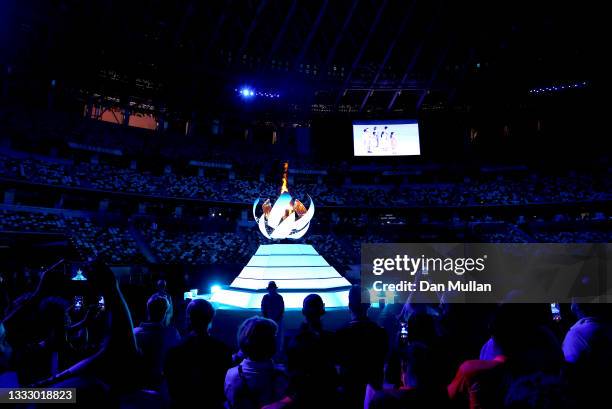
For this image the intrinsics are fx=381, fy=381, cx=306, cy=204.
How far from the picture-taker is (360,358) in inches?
162

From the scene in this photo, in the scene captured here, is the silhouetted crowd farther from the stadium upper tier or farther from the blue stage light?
the blue stage light

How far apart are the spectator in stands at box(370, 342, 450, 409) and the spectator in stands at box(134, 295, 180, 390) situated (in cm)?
258

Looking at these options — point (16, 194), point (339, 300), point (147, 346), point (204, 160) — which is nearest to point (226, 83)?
point (204, 160)

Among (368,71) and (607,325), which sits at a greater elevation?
(368,71)

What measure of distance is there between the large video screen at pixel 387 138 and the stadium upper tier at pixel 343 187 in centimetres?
546

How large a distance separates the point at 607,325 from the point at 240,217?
34.4 metres

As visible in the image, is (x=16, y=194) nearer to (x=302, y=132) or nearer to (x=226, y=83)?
(x=226, y=83)

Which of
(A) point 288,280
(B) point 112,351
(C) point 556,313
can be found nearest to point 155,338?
(B) point 112,351

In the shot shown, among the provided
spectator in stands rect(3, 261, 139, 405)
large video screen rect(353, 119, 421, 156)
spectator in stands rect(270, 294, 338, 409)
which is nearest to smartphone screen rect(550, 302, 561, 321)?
spectator in stands rect(270, 294, 338, 409)

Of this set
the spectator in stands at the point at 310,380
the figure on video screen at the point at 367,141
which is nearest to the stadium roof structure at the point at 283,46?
the figure on video screen at the point at 367,141

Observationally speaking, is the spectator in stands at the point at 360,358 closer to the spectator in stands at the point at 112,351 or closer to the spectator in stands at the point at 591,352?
the spectator in stands at the point at 591,352

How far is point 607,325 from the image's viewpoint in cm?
417

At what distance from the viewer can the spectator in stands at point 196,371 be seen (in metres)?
3.48

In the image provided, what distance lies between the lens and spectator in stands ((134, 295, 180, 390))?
14.7 feet
